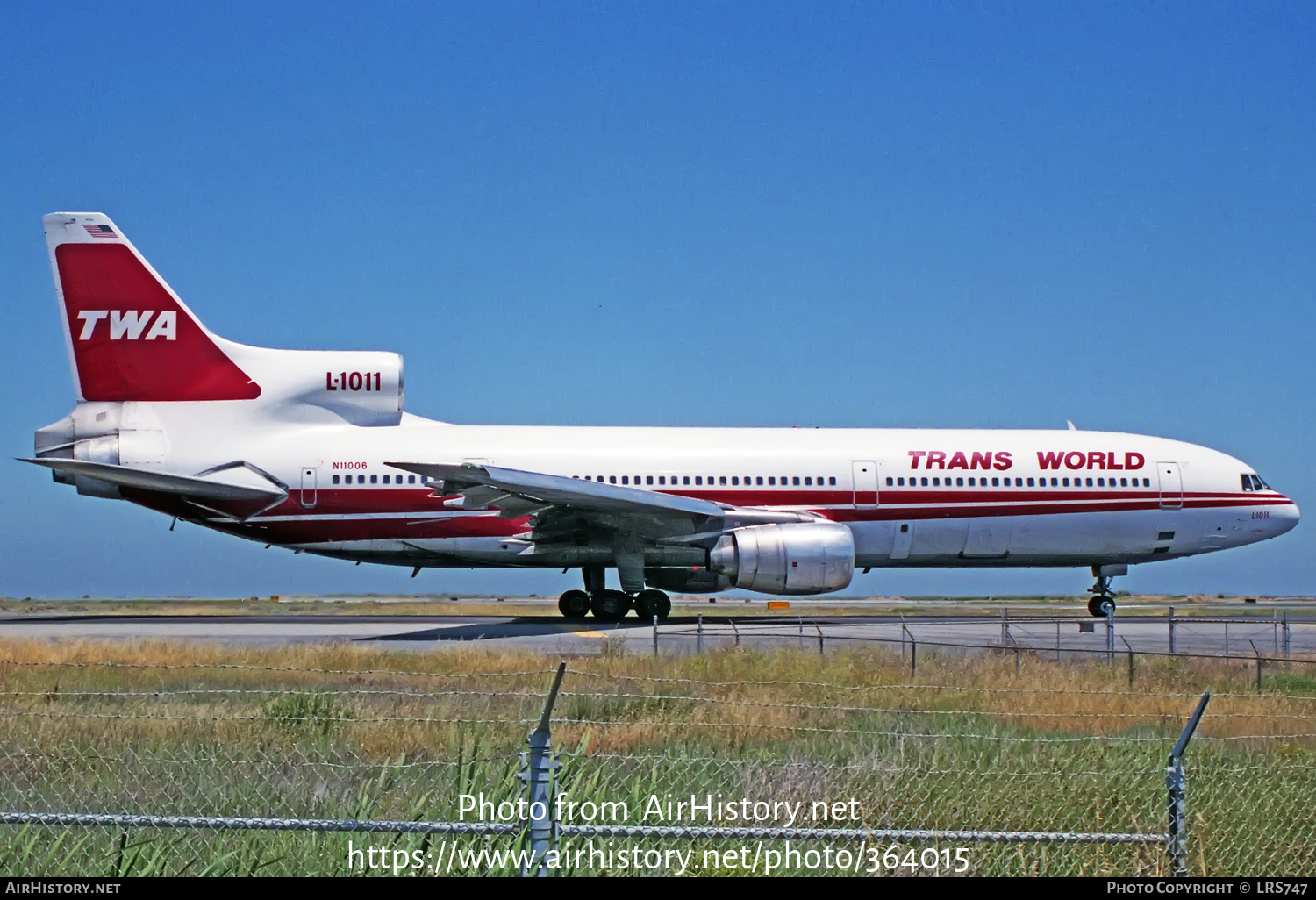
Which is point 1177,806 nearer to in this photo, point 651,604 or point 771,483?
point 651,604

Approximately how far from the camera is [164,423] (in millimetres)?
25906

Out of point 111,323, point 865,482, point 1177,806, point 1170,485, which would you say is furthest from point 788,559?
point 1177,806

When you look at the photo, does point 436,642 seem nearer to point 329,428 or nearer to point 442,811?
point 329,428

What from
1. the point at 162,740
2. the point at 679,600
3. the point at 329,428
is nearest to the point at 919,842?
the point at 162,740

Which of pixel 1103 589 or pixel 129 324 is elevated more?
pixel 129 324

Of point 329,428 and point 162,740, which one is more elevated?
point 329,428

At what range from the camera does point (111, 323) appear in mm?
26109

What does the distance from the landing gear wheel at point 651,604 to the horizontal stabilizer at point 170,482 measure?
24.6 ft

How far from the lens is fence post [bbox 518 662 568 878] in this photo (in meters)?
5.66

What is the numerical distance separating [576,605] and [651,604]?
1816 millimetres

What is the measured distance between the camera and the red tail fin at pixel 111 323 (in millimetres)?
26016

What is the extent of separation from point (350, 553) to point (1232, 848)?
20.6 meters

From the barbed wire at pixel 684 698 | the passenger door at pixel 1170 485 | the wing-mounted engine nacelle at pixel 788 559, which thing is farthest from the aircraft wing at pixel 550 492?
the passenger door at pixel 1170 485

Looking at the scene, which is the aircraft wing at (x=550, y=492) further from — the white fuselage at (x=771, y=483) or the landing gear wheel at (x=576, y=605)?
the landing gear wheel at (x=576, y=605)
